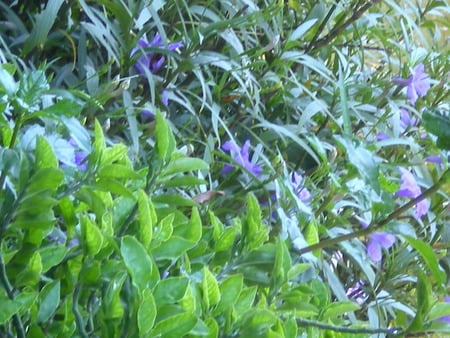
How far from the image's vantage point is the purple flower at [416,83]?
42.1 inches

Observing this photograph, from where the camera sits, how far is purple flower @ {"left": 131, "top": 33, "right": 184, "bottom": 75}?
2.98 feet

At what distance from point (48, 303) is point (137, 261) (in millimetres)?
55

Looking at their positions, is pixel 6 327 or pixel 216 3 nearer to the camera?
pixel 6 327

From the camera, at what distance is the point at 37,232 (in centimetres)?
42

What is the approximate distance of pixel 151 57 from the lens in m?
0.97

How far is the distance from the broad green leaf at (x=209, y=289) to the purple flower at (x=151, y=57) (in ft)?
1.59

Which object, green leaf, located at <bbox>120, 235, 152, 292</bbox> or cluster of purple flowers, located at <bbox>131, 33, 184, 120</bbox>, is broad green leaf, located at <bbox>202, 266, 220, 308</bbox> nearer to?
green leaf, located at <bbox>120, 235, 152, 292</bbox>

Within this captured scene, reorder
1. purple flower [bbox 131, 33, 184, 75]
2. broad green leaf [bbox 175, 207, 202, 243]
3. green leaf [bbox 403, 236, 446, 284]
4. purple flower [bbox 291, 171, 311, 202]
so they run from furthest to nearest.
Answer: purple flower [bbox 131, 33, 184, 75]
purple flower [bbox 291, 171, 311, 202]
green leaf [bbox 403, 236, 446, 284]
broad green leaf [bbox 175, 207, 202, 243]

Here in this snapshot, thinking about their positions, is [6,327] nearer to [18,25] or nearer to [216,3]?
[18,25]

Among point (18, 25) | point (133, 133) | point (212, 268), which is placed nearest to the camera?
point (212, 268)

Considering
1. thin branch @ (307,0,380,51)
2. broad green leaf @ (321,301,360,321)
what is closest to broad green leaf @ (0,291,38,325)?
broad green leaf @ (321,301,360,321)

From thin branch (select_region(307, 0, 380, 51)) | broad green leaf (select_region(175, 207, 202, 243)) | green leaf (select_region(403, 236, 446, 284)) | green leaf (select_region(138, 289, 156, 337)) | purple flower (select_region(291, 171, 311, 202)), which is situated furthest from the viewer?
thin branch (select_region(307, 0, 380, 51))

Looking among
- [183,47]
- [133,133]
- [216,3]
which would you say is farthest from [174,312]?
[216,3]

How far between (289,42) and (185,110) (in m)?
0.16
